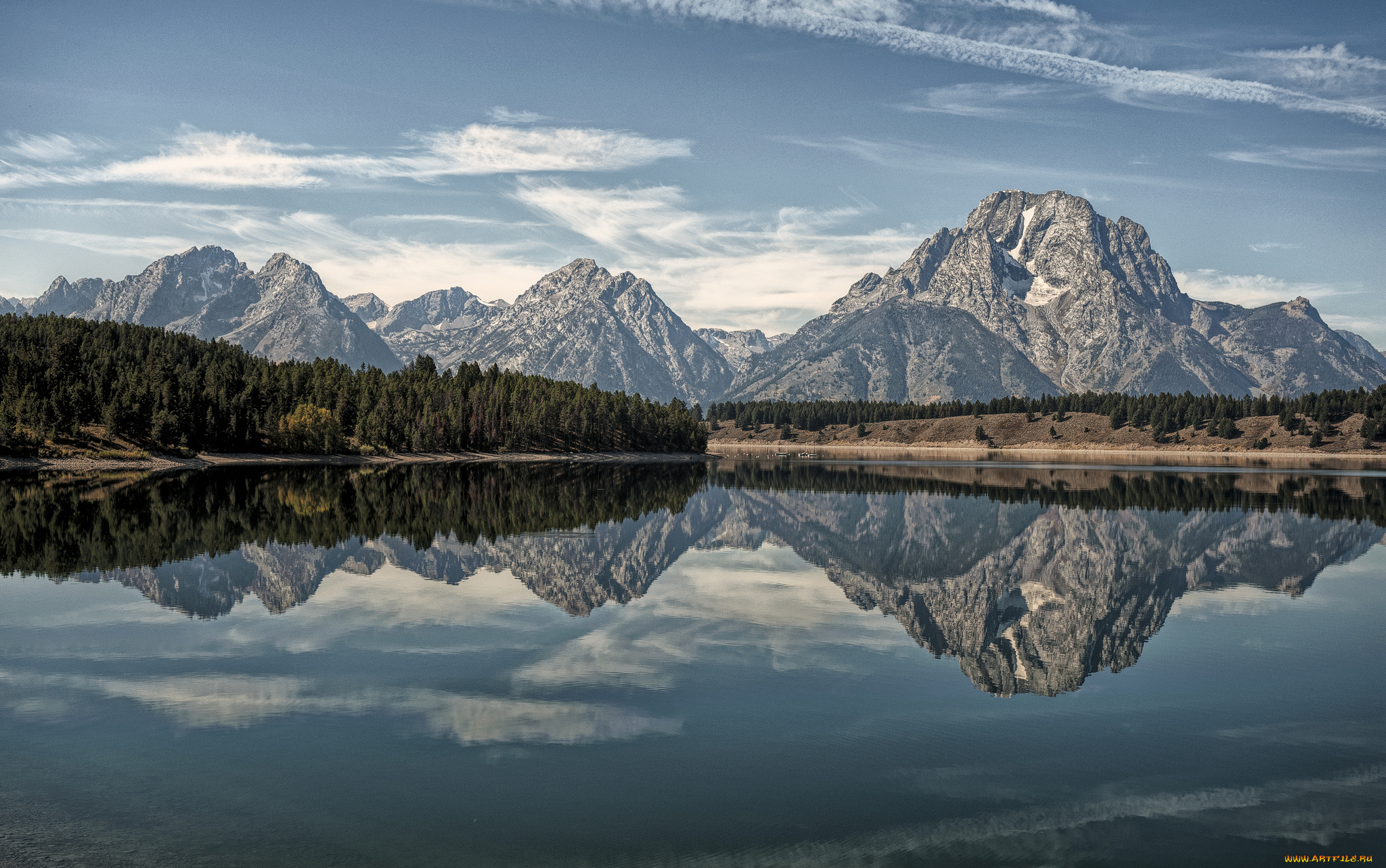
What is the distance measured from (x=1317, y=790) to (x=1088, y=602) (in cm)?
2106

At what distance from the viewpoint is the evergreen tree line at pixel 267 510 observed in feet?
155

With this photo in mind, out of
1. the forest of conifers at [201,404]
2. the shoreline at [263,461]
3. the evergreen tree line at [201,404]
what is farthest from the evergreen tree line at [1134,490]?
the evergreen tree line at [201,404]

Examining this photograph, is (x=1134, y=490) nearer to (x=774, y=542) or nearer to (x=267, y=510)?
(x=774, y=542)

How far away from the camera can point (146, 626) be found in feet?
98.2

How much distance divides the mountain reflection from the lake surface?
0.42m

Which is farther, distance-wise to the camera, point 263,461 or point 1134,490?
point 263,461

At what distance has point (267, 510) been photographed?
2635 inches

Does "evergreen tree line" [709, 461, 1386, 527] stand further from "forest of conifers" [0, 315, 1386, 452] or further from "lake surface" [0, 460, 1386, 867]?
"forest of conifers" [0, 315, 1386, 452]

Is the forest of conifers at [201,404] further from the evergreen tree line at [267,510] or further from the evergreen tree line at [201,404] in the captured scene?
the evergreen tree line at [267,510]

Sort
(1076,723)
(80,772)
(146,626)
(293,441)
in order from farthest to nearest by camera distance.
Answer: (293,441), (146,626), (1076,723), (80,772)

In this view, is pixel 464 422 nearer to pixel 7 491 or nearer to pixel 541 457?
pixel 541 457

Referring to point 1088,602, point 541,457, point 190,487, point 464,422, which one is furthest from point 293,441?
point 1088,602

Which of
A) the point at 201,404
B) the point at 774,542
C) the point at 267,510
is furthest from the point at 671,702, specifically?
the point at 201,404

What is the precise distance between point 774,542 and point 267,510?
3947 centimetres
